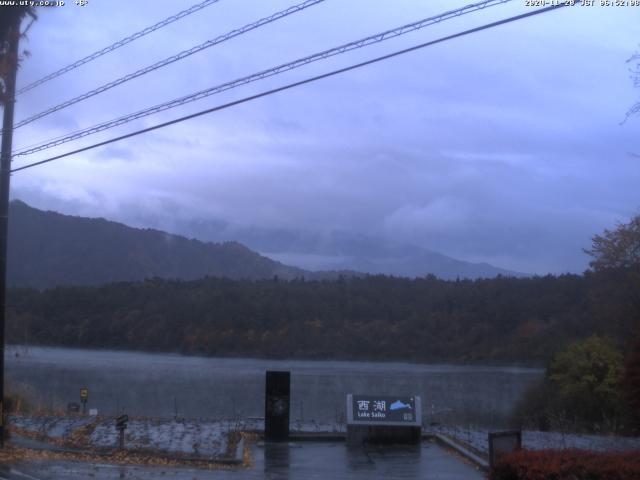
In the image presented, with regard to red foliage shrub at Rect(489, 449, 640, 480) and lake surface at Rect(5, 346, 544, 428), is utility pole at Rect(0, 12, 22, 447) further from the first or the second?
red foliage shrub at Rect(489, 449, 640, 480)

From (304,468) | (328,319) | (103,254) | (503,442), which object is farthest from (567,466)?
(103,254)

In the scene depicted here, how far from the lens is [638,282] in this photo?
2888 centimetres

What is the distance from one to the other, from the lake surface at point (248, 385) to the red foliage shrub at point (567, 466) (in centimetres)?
1765

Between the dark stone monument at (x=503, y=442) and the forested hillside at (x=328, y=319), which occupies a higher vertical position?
the forested hillside at (x=328, y=319)

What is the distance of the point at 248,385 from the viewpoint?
114 ft

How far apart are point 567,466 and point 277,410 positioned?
Result: 11613 millimetres

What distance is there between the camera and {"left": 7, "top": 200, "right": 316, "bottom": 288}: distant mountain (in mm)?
70125

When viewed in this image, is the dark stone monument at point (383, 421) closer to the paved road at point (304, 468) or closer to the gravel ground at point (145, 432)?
the paved road at point (304, 468)

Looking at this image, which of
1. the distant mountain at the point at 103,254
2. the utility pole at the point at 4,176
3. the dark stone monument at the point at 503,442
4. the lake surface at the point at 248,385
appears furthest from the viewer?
the distant mountain at the point at 103,254

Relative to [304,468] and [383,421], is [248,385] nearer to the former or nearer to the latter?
[383,421]

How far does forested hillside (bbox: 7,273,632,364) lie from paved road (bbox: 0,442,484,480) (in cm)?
2239

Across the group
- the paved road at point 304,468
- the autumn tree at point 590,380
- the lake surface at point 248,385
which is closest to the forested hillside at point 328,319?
the lake surface at point 248,385

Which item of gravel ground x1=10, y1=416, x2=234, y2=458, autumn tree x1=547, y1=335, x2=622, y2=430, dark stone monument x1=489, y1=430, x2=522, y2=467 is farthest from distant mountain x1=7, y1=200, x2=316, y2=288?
dark stone monument x1=489, y1=430, x2=522, y2=467

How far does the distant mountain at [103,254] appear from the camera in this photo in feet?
230
